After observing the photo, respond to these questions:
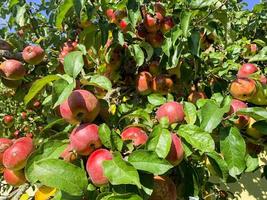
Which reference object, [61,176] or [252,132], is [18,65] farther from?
[252,132]

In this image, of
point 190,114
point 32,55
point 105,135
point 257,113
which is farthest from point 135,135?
point 32,55

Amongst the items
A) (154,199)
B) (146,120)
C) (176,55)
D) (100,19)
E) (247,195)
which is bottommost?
(247,195)

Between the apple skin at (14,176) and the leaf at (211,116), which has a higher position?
the leaf at (211,116)

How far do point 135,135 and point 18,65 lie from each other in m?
0.67

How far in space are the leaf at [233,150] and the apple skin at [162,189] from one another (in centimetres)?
17

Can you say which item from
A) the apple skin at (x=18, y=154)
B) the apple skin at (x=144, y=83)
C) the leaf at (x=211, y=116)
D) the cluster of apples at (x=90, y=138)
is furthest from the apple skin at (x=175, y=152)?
the apple skin at (x=144, y=83)

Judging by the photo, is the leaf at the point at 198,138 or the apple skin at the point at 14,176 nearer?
the leaf at the point at 198,138

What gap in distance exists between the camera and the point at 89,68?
1890 millimetres

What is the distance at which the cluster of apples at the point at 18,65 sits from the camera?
1541 mm

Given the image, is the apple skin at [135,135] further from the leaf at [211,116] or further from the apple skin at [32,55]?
the apple skin at [32,55]

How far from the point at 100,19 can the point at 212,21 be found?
0.46m

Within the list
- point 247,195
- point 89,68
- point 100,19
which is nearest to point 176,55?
point 100,19

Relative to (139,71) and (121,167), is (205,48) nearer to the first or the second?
(139,71)

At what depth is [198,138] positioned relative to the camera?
107 cm
